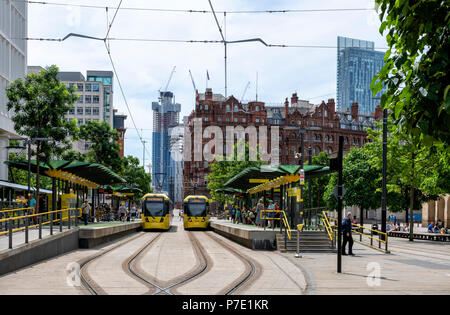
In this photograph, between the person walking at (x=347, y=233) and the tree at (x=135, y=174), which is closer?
the person walking at (x=347, y=233)

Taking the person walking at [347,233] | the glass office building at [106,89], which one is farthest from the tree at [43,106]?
the glass office building at [106,89]

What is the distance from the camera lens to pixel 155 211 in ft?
139

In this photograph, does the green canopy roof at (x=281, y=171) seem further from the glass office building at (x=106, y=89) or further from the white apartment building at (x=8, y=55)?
the glass office building at (x=106, y=89)

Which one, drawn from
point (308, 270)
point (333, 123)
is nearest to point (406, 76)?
point (308, 270)

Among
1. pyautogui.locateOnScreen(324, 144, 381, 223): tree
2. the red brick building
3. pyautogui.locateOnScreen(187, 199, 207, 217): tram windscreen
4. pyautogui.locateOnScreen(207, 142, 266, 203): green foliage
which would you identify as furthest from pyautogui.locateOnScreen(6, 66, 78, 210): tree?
the red brick building

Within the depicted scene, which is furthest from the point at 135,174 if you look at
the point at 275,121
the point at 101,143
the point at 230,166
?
the point at 275,121

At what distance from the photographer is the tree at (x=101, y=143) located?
53281 millimetres

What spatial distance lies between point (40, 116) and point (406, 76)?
2402 centimetres

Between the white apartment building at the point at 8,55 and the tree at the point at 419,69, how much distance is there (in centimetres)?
3817

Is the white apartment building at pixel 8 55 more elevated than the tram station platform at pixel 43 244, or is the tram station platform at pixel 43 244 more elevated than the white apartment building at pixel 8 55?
the white apartment building at pixel 8 55

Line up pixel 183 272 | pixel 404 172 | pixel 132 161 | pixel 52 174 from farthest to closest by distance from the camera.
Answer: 1. pixel 132 161
2. pixel 404 172
3. pixel 52 174
4. pixel 183 272

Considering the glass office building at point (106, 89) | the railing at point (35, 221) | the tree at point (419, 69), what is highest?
the glass office building at point (106, 89)
